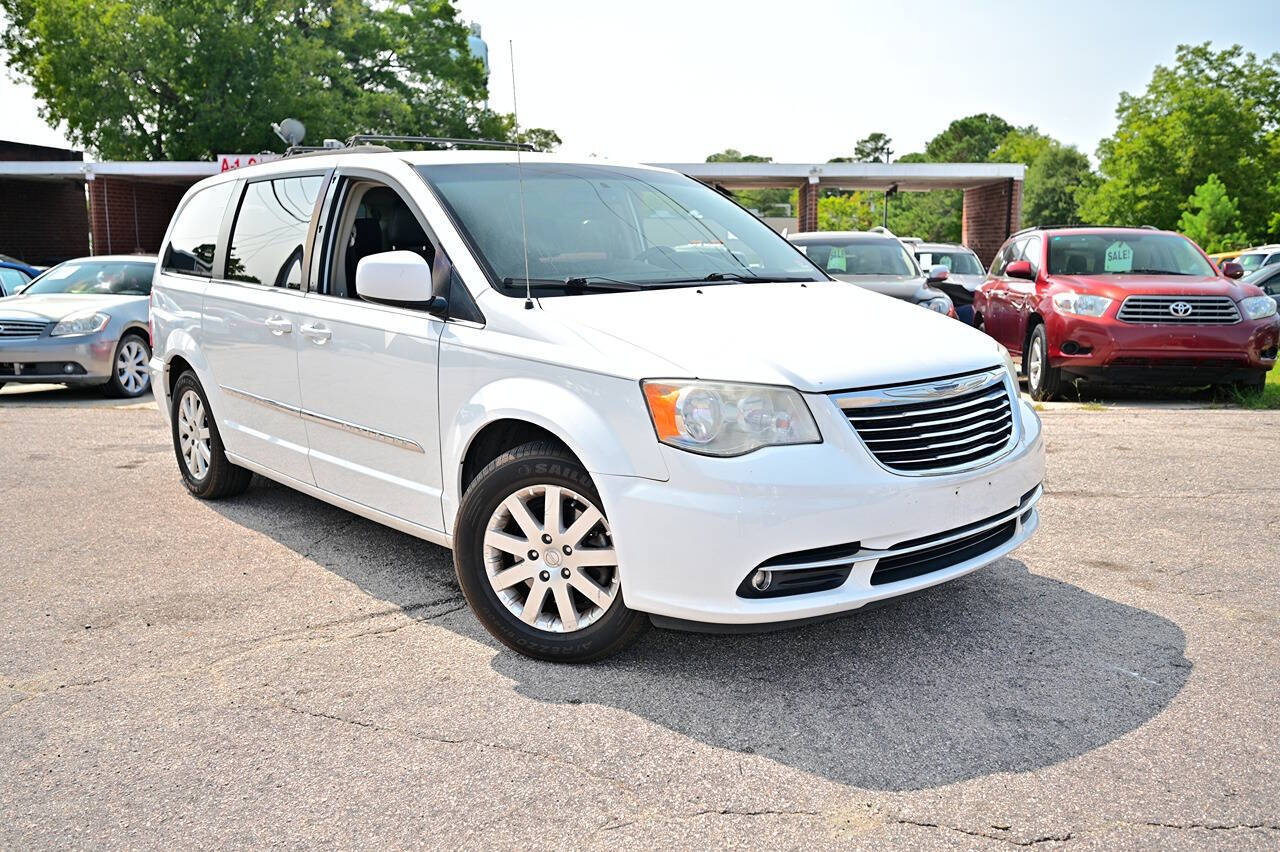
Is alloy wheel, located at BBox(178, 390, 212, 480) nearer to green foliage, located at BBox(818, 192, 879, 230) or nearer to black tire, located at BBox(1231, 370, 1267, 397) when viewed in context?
black tire, located at BBox(1231, 370, 1267, 397)

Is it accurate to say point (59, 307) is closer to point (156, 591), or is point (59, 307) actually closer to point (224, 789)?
point (156, 591)

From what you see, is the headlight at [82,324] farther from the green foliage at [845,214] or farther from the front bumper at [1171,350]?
the green foliage at [845,214]

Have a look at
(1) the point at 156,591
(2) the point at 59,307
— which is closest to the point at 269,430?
(1) the point at 156,591

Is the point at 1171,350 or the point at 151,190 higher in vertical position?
the point at 151,190

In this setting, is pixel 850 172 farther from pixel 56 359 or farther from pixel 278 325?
pixel 278 325

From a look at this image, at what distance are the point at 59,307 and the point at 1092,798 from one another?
1166cm

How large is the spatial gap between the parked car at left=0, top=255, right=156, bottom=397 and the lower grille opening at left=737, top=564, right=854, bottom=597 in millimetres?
9868

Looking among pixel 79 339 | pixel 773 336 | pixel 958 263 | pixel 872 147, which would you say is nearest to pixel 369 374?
pixel 773 336

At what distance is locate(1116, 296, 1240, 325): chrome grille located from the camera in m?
9.90

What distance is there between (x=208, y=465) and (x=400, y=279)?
2724mm

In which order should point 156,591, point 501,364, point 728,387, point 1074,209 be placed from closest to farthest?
1. point 728,387
2. point 501,364
3. point 156,591
4. point 1074,209

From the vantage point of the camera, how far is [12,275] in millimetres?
15375

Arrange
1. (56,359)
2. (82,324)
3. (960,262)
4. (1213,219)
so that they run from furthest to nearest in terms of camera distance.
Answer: (1213,219) → (960,262) → (82,324) → (56,359)

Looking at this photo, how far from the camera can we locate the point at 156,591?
4816 millimetres
